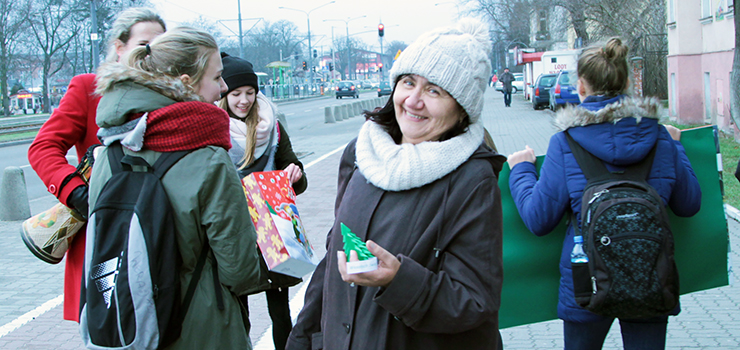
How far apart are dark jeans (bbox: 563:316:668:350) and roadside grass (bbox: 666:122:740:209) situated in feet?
Result: 15.2

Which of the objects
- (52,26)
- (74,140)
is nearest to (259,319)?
(74,140)

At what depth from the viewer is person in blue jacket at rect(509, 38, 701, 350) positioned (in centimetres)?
260

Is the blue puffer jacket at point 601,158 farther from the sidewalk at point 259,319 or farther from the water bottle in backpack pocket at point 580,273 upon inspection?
the sidewalk at point 259,319

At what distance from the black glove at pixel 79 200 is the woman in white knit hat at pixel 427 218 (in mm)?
1067

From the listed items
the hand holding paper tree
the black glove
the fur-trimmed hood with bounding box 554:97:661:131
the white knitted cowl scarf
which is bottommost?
the hand holding paper tree

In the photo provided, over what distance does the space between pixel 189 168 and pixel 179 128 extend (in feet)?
0.45

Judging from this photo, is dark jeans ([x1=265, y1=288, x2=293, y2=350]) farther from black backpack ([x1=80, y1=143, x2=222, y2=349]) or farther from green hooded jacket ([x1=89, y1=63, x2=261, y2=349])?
black backpack ([x1=80, y1=143, x2=222, y2=349])

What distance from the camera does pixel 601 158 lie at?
8.51ft

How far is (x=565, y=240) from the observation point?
110 inches

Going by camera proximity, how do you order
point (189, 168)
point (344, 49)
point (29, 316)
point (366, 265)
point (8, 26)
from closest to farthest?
point (366, 265) → point (189, 168) → point (29, 316) → point (8, 26) → point (344, 49)

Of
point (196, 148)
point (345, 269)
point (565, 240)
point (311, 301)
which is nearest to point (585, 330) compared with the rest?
point (565, 240)

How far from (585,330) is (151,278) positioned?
68.6 inches

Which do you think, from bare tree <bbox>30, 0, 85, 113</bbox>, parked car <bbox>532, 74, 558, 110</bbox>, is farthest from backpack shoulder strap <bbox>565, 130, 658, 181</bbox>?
bare tree <bbox>30, 0, 85, 113</bbox>

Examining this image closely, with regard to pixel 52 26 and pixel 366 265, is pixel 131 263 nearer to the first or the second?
pixel 366 265
